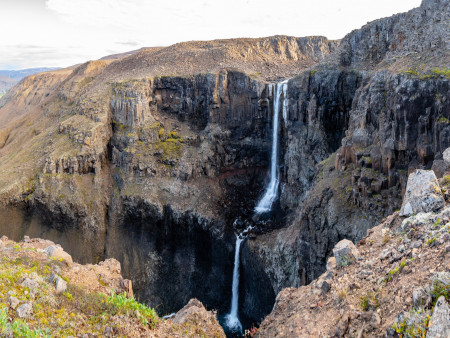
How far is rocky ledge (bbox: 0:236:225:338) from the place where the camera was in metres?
7.28

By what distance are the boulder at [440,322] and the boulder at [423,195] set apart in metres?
4.46

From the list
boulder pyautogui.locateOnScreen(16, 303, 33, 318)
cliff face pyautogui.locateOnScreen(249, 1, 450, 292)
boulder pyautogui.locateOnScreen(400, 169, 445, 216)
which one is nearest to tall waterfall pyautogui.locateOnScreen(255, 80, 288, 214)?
cliff face pyautogui.locateOnScreen(249, 1, 450, 292)

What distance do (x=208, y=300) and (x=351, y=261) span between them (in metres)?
26.6

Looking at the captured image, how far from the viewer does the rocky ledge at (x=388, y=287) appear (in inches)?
220

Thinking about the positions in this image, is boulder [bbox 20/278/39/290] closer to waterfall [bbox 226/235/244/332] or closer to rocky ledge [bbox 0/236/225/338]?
rocky ledge [bbox 0/236/225/338]

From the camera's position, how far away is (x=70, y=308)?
8.12 metres

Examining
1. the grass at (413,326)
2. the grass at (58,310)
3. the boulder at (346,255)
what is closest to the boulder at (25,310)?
the grass at (58,310)

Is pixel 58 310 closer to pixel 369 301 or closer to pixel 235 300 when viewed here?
pixel 369 301

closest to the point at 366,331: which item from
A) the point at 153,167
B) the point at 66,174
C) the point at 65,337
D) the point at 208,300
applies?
the point at 65,337

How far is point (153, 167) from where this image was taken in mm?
37344

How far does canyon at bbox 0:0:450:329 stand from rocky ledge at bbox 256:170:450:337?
11671mm

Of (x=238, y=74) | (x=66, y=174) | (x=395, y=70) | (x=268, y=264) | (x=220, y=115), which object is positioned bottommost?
(x=268, y=264)

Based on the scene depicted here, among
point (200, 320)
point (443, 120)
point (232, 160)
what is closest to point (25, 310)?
point (200, 320)

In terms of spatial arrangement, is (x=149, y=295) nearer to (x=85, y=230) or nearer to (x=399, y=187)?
(x=85, y=230)
